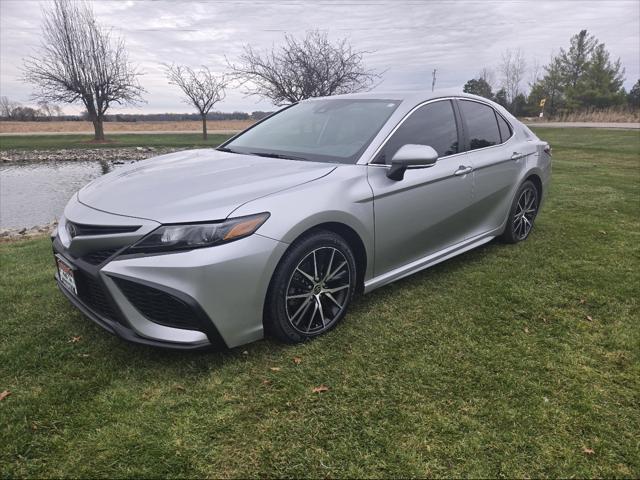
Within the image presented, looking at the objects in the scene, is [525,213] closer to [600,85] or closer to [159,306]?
[159,306]

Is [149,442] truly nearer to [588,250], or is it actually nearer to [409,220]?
[409,220]

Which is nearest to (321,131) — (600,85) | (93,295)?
(93,295)

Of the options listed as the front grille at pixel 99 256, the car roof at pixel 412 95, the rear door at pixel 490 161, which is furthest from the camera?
the rear door at pixel 490 161

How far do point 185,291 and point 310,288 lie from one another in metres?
0.80

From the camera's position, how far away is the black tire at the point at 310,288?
8.59 ft

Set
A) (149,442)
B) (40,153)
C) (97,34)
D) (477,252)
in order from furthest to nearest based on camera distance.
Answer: (97,34)
(40,153)
(477,252)
(149,442)

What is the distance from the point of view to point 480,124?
4.16m

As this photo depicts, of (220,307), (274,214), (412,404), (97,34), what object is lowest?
(412,404)

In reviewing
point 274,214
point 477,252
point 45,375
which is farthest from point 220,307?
point 477,252

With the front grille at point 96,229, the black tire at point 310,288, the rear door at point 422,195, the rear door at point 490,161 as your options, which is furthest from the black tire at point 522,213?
the front grille at point 96,229

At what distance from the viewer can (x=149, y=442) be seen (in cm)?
204

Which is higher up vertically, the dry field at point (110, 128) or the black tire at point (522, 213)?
the dry field at point (110, 128)

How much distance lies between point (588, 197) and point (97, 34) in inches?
1138

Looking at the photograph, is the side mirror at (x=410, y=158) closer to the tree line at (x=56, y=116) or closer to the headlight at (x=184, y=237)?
the headlight at (x=184, y=237)
